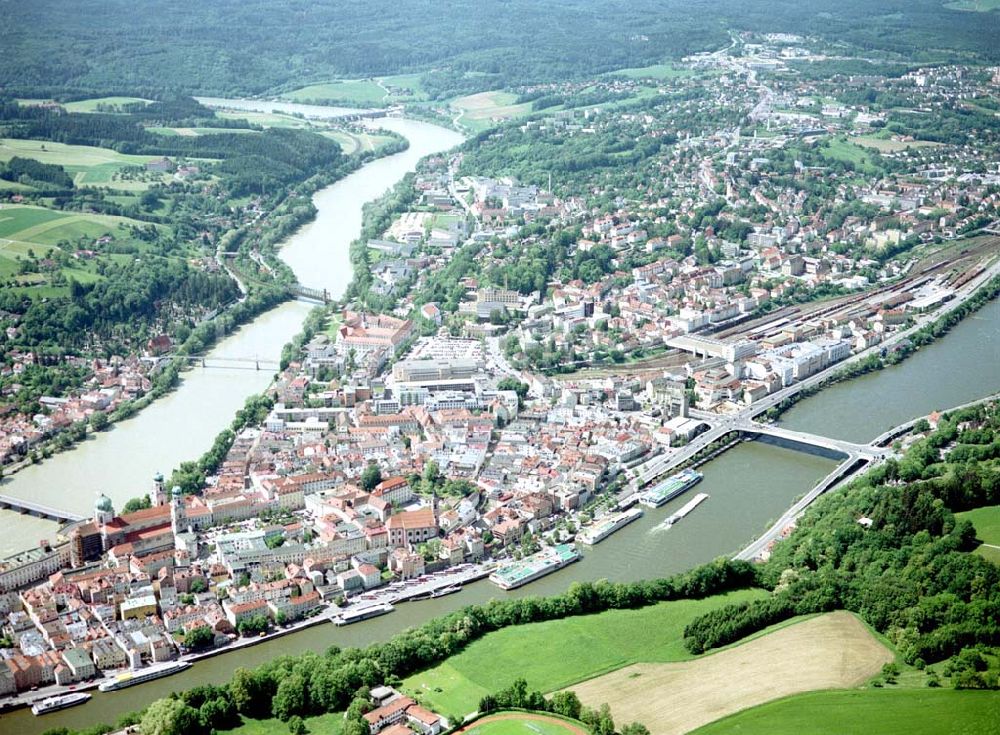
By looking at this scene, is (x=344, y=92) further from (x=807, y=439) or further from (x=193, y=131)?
(x=807, y=439)

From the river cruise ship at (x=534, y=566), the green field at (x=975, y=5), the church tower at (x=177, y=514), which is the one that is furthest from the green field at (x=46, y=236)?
the green field at (x=975, y=5)

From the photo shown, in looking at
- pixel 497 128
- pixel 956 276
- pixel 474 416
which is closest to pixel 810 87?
pixel 497 128

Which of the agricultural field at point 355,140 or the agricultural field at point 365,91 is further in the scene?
the agricultural field at point 365,91

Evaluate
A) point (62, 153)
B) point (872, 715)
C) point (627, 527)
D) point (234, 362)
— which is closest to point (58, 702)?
point (627, 527)

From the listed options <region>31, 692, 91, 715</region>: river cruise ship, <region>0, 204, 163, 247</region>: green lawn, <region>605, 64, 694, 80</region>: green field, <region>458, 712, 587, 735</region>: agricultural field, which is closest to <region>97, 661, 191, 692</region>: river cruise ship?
<region>31, 692, 91, 715</region>: river cruise ship

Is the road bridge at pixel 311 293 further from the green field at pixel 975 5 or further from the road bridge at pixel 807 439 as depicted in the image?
the green field at pixel 975 5

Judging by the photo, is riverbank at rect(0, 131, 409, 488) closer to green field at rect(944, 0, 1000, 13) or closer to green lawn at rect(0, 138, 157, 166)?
green lawn at rect(0, 138, 157, 166)
